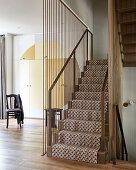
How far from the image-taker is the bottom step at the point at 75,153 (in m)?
3.21

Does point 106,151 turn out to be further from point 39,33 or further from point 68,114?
point 39,33

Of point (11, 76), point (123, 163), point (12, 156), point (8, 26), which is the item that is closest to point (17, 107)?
point (11, 76)

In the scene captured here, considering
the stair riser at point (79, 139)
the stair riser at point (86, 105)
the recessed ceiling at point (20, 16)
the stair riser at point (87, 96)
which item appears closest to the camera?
the stair riser at point (79, 139)

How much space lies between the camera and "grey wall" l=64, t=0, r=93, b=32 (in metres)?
5.01

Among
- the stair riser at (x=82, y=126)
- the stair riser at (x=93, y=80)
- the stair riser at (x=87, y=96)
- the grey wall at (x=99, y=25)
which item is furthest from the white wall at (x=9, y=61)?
the stair riser at (x=82, y=126)

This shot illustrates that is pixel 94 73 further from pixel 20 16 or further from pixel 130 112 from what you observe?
pixel 20 16

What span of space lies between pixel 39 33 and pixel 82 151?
197 inches

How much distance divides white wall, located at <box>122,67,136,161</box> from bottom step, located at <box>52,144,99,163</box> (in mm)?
3257

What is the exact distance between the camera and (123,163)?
10.5 feet

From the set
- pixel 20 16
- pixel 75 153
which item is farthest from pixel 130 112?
pixel 20 16

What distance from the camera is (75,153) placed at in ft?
10.8

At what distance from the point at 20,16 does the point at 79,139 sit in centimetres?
378

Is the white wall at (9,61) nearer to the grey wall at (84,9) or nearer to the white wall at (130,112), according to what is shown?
the grey wall at (84,9)

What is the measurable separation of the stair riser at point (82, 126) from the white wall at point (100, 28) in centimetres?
363
